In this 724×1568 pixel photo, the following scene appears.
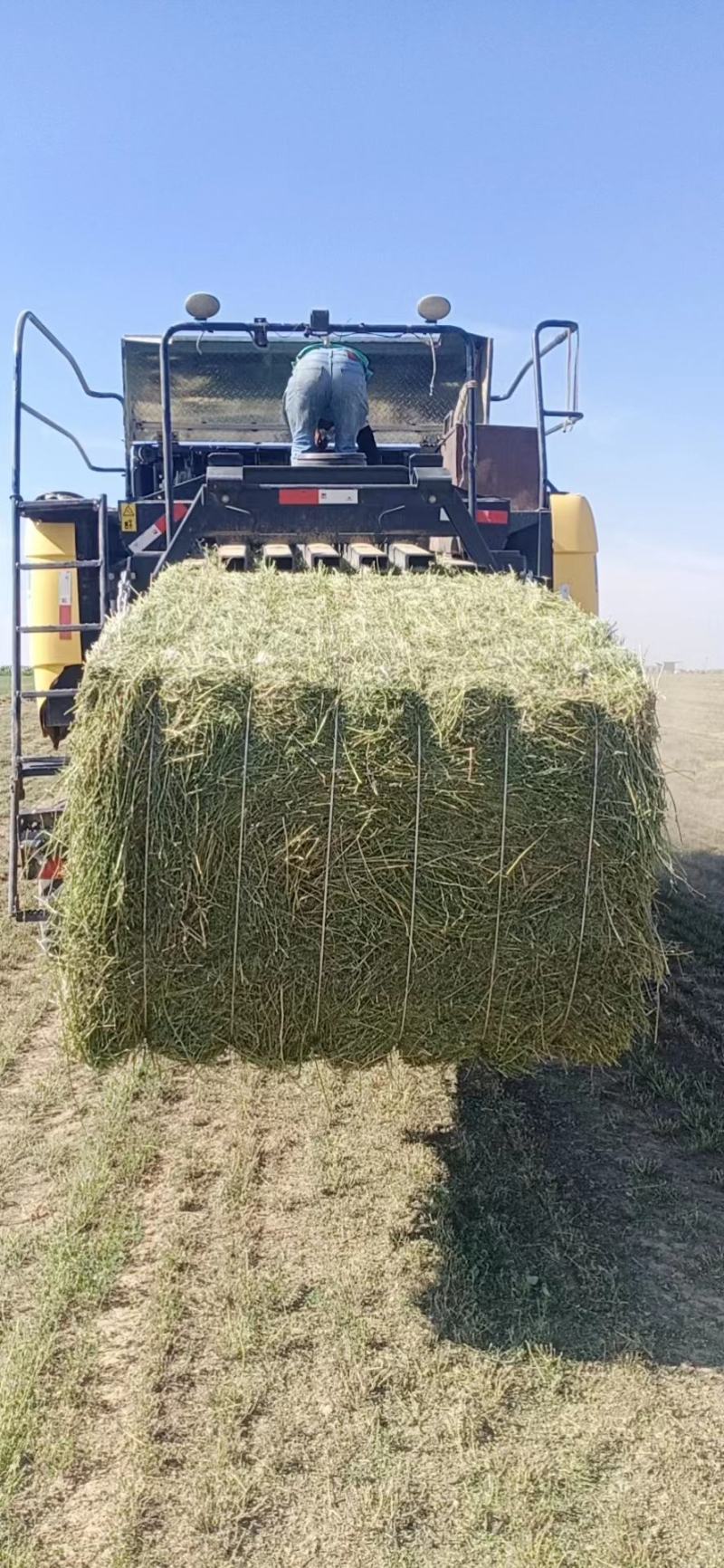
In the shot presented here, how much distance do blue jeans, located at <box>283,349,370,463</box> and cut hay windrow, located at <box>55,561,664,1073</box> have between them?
3.04 metres

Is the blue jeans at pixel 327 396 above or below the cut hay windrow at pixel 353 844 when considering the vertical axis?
above

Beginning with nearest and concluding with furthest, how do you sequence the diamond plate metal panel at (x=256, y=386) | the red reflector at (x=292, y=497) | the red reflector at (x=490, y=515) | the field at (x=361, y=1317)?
the field at (x=361, y=1317)
the red reflector at (x=292, y=497)
the red reflector at (x=490, y=515)
the diamond plate metal panel at (x=256, y=386)

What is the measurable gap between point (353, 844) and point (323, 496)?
256 cm

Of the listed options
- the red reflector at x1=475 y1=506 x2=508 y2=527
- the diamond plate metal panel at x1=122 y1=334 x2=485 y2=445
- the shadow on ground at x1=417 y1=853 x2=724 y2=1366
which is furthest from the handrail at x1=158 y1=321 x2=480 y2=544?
the shadow on ground at x1=417 y1=853 x2=724 y2=1366

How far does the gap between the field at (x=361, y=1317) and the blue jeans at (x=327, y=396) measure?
333cm

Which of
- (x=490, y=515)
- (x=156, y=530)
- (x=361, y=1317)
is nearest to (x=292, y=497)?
(x=156, y=530)

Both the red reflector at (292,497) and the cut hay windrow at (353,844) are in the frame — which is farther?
the red reflector at (292,497)

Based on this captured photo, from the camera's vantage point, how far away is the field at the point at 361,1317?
282 cm

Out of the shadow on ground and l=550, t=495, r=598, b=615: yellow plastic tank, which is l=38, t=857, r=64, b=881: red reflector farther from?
l=550, t=495, r=598, b=615: yellow plastic tank

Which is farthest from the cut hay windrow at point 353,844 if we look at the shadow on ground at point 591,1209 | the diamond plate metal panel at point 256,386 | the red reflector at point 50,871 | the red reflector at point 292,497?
the diamond plate metal panel at point 256,386

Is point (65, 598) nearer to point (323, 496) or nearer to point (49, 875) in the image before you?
point (49, 875)

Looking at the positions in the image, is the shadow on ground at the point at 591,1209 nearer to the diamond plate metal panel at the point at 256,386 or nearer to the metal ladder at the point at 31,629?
the metal ladder at the point at 31,629

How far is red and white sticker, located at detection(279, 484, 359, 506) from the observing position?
219 inches

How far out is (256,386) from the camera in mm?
8547
